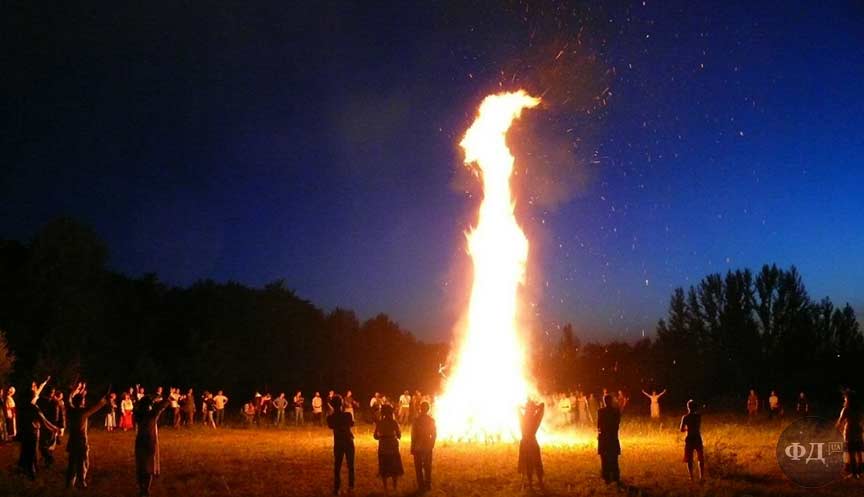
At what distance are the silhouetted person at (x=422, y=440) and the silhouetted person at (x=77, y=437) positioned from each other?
18.9ft

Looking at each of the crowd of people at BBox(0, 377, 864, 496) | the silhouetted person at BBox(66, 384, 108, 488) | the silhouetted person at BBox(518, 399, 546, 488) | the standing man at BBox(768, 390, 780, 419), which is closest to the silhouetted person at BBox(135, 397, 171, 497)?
the crowd of people at BBox(0, 377, 864, 496)

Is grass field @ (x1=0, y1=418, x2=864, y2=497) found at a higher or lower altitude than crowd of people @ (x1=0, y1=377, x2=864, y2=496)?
lower

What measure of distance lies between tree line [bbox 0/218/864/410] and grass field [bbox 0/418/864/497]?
16.3 metres

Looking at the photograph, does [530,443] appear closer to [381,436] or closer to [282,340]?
[381,436]

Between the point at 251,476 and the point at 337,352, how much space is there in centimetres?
5782

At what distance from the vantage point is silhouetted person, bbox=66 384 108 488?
14.8 meters

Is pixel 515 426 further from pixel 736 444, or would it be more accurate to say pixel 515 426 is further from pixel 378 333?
pixel 378 333

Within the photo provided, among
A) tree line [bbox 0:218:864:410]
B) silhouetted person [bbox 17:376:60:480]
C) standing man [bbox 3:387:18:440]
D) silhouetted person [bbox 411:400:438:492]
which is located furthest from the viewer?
→ tree line [bbox 0:218:864:410]

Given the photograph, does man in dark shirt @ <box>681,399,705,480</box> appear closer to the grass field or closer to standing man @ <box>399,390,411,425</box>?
the grass field

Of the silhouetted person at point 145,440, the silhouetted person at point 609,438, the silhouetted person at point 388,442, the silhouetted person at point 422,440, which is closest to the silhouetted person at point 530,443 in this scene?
the silhouetted person at point 609,438

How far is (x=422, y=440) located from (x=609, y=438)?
3.69 meters

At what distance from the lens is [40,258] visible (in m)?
48.2

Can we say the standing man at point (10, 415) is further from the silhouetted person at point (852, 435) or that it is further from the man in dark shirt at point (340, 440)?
the silhouetted person at point (852, 435)

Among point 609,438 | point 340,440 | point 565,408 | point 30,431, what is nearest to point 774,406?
point 565,408
